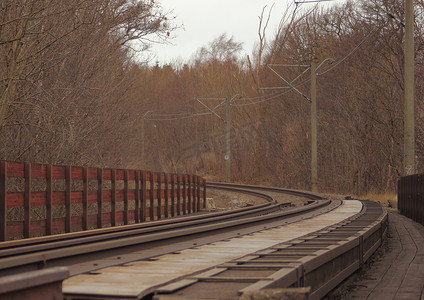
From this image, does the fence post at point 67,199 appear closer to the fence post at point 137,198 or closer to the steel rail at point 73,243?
the steel rail at point 73,243

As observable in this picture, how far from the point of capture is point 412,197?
18281 mm

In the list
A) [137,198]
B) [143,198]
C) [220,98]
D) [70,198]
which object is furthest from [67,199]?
[220,98]

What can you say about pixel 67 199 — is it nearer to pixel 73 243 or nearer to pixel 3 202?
pixel 3 202

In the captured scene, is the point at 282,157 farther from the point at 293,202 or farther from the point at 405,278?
the point at 405,278

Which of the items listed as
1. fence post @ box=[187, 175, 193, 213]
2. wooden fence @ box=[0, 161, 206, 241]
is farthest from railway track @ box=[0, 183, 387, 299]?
fence post @ box=[187, 175, 193, 213]

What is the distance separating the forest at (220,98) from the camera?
15812 millimetres

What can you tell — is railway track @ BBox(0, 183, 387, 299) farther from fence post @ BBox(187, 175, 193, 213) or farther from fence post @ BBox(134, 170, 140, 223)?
fence post @ BBox(187, 175, 193, 213)

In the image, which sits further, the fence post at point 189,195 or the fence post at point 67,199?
the fence post at point 189,195

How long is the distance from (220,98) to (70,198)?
3358 cm

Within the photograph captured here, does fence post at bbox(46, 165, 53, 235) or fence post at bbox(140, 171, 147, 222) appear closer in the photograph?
fence post at bbox(46, 165, 53, 235)

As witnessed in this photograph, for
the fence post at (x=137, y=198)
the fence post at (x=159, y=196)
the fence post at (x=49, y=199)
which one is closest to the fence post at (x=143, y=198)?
the fence post at (x=137, y=198)

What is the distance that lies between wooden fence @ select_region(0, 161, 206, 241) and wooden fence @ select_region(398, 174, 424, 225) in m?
7.90

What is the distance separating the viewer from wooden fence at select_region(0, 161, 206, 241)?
42.0 feet

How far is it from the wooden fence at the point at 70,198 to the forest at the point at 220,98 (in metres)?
0.97
